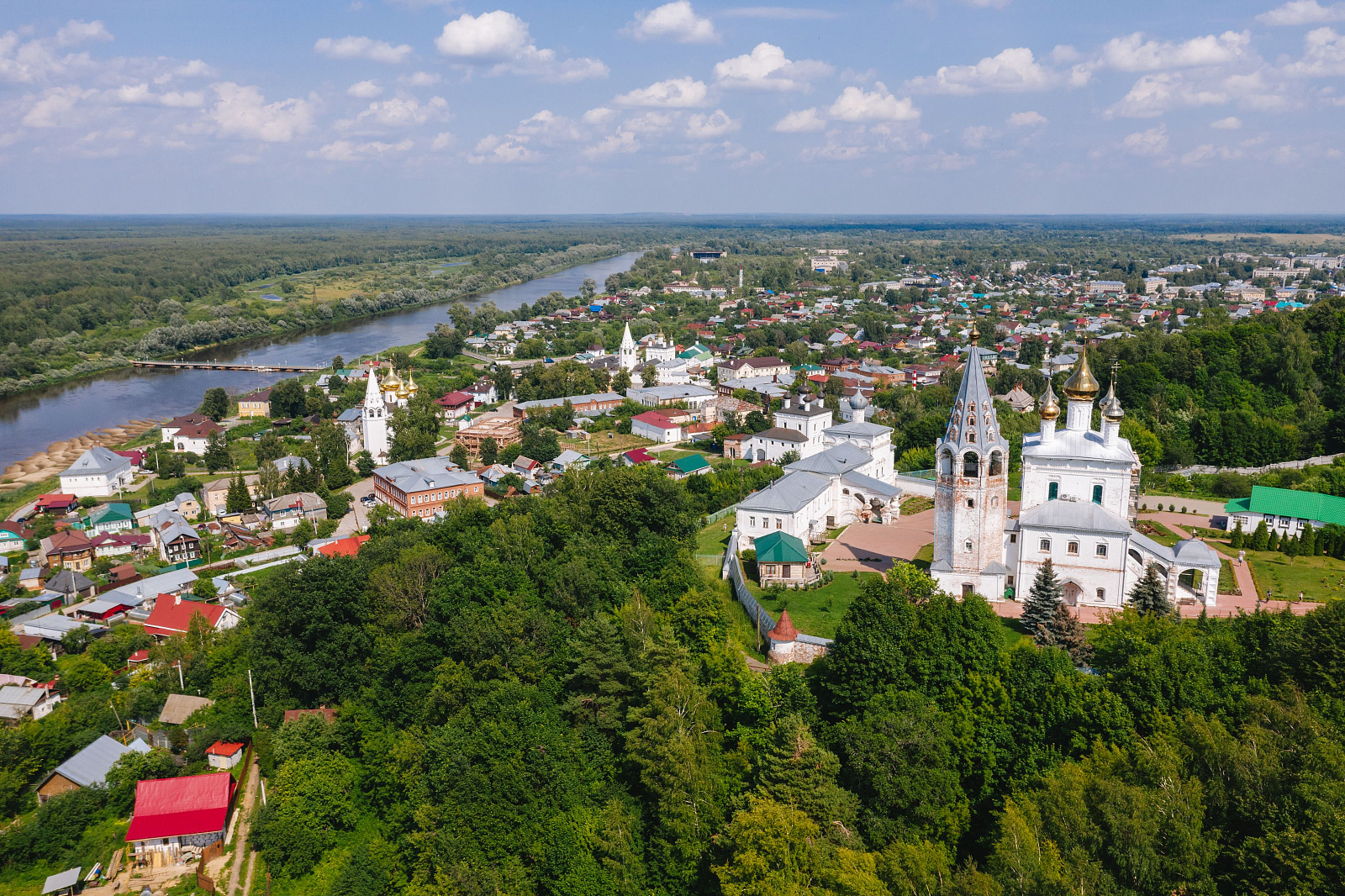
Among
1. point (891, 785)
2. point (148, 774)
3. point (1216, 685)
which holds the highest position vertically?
point (1216, 685)

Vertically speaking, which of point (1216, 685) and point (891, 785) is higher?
point (1216, 685)

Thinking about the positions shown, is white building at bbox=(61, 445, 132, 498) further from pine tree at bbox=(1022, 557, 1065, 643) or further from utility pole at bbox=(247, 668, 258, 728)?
pine tree at bbox=(1022, 557, 1065, 643)

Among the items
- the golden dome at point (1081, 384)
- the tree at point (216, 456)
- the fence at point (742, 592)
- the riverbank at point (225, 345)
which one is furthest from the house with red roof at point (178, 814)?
the riverbank at point (225, 345)

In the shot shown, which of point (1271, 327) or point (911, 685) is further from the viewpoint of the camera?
point (1271, 327)

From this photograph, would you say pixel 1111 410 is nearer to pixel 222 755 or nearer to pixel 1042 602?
pixel 1042 602

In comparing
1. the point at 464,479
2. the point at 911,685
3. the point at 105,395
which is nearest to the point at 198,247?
the point at 105,395

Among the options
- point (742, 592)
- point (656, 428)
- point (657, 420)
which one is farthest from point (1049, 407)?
point (657, 420)

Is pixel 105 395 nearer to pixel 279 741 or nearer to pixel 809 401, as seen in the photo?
pixel 809 401
